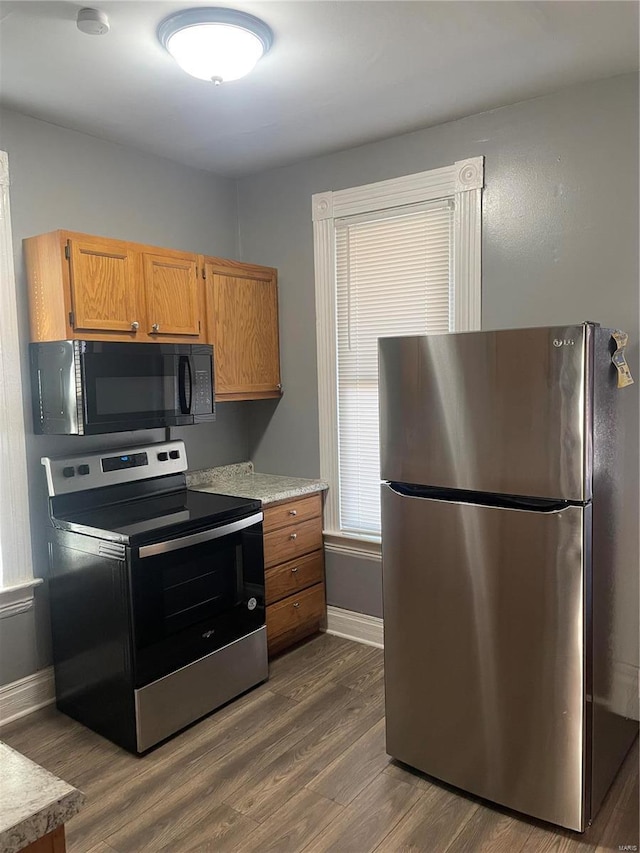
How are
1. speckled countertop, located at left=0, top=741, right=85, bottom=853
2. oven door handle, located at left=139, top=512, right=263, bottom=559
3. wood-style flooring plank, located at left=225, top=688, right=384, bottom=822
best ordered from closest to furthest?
speckled countertop, located at left=0, top=741, right=85, bottom=853, wood-style flooring plank, located at left=225, top=688, right=384, bottom=822, oven door handle, located at left=139, top=512, right=263, bottom=559

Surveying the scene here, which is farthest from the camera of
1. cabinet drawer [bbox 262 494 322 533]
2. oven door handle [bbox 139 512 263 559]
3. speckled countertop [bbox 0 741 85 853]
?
cabinet drawer [bbox 262 494 322 533]

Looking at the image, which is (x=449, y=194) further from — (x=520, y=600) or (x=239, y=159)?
(x=520, y=600)

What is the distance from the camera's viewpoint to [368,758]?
7.95ft

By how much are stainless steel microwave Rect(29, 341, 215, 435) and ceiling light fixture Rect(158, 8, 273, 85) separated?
1.09 m

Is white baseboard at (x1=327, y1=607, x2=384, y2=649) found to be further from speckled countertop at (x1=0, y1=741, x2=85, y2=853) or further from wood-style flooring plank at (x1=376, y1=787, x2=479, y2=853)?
speckled countertop at (x1=0, y1=741, x2=85, y2=853)

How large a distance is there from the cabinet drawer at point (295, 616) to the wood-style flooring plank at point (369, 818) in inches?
39.2

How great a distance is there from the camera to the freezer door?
194 centimetres

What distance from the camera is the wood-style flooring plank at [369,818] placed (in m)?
1.98

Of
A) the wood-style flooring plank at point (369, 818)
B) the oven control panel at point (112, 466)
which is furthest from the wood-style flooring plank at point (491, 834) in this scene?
the oven control panel at point (112, 466)

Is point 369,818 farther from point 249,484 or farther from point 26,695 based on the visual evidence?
point 249,484

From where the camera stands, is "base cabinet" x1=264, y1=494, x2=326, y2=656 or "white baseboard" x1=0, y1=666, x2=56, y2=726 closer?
"white baseboard" x1=0, y1=666, x2=56, y2=726

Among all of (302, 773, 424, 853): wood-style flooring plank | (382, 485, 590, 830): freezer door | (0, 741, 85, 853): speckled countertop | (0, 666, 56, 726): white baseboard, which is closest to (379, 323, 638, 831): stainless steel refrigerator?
(382, 485, 590, 830): freezer door

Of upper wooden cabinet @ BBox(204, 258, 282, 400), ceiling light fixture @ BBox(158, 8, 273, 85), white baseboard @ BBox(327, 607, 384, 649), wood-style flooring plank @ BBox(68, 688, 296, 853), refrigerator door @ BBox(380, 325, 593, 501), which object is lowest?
wood-style flooring plank @ BBox(68, 688, 296, 853)

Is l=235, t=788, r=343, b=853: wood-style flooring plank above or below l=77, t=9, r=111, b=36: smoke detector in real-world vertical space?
below
